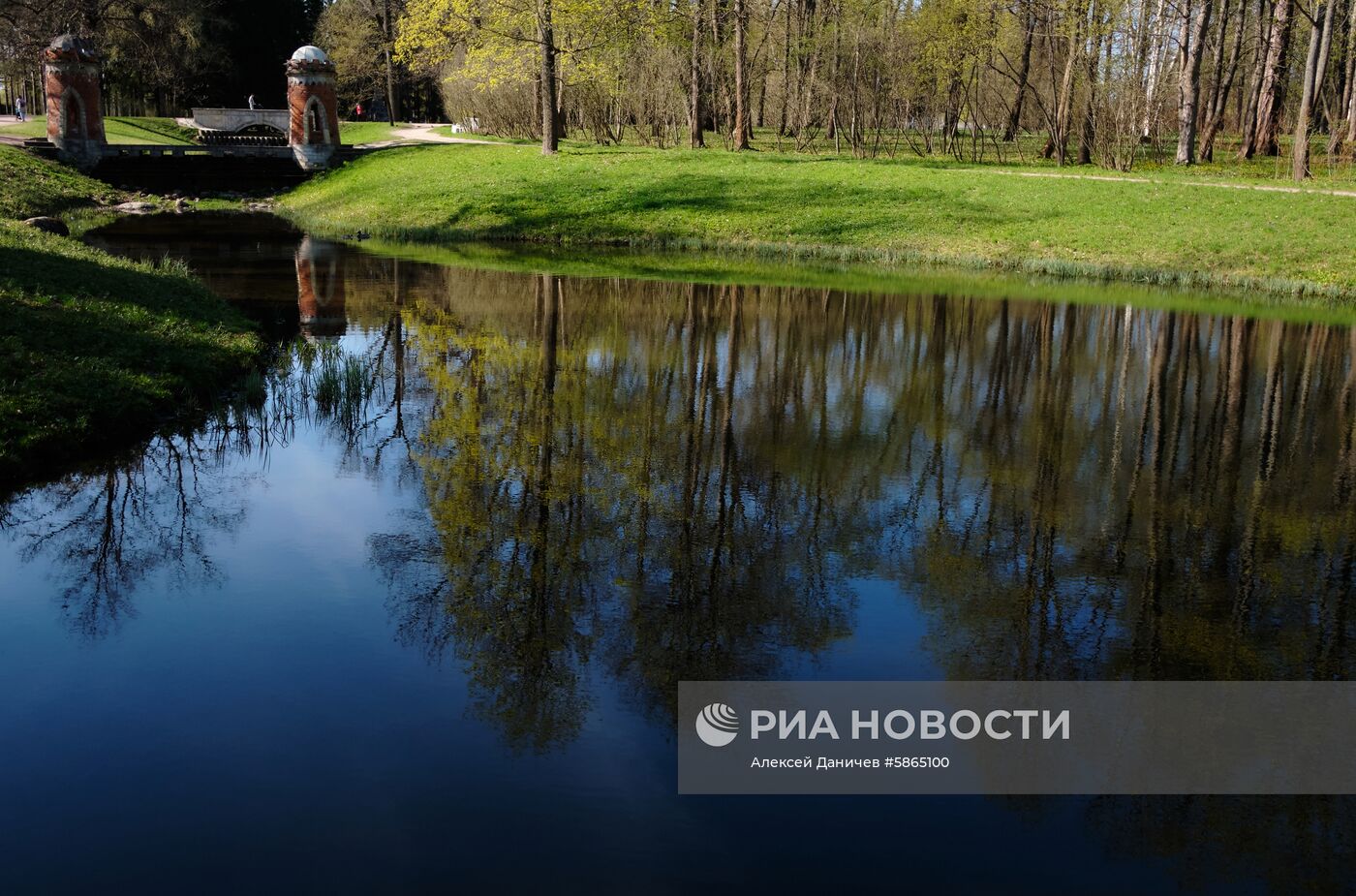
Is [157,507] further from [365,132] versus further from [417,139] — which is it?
[365,132]

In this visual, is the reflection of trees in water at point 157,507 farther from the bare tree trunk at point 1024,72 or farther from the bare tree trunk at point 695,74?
the bare tree trunk at point 1024,72

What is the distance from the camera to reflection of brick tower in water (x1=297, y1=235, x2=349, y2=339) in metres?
16.2

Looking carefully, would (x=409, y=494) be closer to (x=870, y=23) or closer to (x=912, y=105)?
(x=912, y=105)

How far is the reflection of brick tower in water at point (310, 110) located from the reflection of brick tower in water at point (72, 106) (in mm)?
5913

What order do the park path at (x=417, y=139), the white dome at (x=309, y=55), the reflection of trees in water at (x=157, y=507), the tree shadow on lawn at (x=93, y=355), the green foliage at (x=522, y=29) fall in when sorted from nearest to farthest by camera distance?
the reflection of trees in water at (x=157, y=507) < the tree shadow on lawn at (x=93, y=355) < the green foliage at (x=522, y=29) < the white dome at (x=309, y=55) < the park path at (x=417, y=139)

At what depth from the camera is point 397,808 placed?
4852 mm

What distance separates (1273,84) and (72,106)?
36.5m

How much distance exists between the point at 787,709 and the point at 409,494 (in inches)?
165

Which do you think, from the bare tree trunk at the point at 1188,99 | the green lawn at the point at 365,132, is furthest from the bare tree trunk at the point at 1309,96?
the green lawn at the point at 365,132

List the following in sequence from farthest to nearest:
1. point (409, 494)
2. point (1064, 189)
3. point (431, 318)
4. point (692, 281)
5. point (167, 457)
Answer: point (1064, 189) < point (692, 281) < point (431, 318) < point (167, 457) < point (409, 494)

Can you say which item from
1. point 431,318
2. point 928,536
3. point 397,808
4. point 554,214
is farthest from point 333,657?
point 554,214

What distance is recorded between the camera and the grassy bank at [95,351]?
9562mm

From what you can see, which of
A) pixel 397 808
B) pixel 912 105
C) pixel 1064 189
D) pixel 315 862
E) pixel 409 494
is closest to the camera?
pixel 315 862

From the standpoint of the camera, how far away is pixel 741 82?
1463 inches
